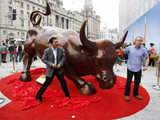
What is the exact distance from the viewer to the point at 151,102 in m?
3.34

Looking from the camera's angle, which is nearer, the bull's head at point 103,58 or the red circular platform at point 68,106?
the red circular platform at point 68,106

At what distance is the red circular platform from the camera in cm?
263

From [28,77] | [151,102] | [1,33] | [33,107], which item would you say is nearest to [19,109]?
[33,107]

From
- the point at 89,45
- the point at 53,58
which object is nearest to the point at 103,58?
the point at 89,45

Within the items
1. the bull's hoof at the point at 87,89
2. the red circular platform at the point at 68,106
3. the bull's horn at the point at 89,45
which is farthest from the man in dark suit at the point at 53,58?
the bull's hoof at the point at 87,89

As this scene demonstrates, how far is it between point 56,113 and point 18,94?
4.66 ft

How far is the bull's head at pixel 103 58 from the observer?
296cm

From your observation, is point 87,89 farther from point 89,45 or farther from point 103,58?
point 89,45

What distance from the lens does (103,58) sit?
304 centimetres

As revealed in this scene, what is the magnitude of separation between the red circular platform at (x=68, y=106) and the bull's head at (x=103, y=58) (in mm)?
489

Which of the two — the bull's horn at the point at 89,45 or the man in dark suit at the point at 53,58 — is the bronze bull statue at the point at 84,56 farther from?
the man in dark suit at the point at 53,58

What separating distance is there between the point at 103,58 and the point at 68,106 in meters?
1.23

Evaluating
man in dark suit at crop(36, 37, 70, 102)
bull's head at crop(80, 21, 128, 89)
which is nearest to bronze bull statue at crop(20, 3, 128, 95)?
bull's head at crop(80, 21, 128, 89)

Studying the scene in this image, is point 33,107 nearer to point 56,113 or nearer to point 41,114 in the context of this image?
point 41,114
